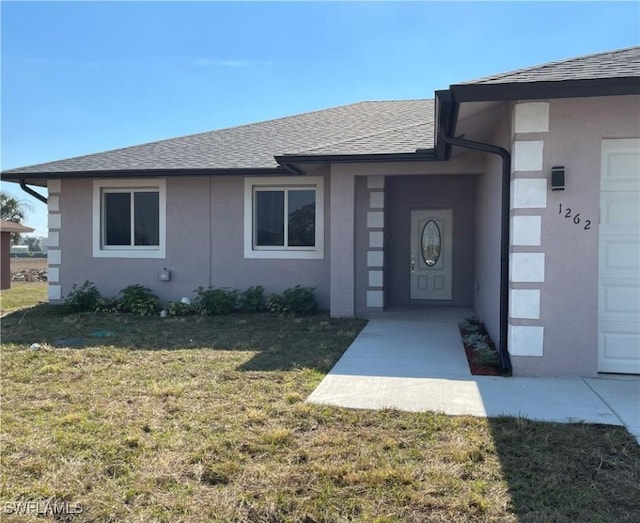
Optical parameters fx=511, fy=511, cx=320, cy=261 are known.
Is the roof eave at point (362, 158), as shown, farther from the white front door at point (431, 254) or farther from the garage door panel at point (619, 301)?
the garage door panel at point (619, 301)

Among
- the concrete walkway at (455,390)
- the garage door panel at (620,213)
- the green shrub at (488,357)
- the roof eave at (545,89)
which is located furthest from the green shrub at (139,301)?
the garage door panel at (620,213)

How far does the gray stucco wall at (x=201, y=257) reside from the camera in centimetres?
1109

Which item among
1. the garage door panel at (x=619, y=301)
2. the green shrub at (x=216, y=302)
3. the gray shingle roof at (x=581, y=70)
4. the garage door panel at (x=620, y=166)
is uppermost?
the gray shingle roof at (x=581, y=70)

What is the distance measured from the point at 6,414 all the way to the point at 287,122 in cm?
1201

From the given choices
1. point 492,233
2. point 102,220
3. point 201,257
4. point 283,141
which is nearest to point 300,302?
point 201,257

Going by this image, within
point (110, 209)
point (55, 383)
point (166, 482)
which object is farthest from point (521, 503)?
point (110, 209)

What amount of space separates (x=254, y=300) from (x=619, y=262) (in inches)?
275

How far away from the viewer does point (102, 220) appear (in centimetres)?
1204

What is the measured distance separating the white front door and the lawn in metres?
6.85

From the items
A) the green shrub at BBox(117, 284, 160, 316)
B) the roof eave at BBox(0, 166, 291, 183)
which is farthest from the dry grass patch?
the roof eave at BBox(0, 166, 291, 183)

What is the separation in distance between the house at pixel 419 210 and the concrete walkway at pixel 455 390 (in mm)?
476

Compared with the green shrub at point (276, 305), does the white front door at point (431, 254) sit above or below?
above

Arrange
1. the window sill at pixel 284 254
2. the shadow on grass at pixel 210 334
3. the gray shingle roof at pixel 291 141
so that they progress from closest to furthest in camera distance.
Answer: the shadow on grass at pixel 210 334, the gray shingle roof at pixel 291 141, the window sill at pixel 284 254

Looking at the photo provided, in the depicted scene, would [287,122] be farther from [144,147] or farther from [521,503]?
[521,503]
